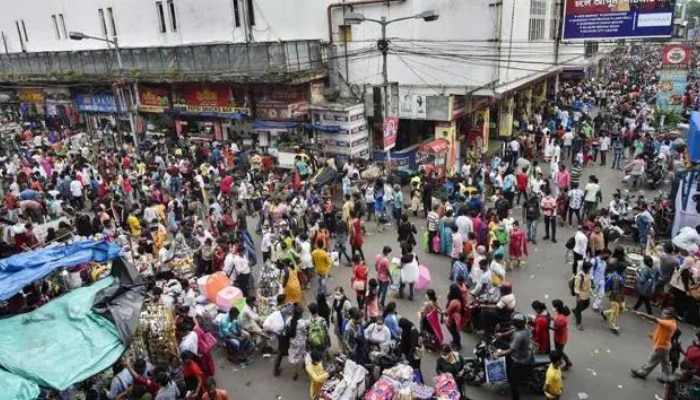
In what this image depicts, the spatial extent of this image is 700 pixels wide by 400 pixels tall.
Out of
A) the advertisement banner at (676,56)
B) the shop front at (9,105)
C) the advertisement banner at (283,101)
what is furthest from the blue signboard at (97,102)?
the advertisement banner at (676,56)

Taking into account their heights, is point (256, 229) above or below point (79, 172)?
below

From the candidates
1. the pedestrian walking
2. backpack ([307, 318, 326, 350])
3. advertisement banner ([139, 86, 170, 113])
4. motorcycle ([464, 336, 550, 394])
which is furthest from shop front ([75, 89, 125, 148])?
the pedestrian walking

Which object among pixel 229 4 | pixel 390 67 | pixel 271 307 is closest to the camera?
pixel 271 307

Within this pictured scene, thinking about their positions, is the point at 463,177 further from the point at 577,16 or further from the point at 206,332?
the point at 206,332

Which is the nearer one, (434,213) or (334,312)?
(334,312)

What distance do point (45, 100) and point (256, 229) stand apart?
831 inches

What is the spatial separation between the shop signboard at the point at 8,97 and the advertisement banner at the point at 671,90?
115ft

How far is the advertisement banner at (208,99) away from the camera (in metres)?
21.0

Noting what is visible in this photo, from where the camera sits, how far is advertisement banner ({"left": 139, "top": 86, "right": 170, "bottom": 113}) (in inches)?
912

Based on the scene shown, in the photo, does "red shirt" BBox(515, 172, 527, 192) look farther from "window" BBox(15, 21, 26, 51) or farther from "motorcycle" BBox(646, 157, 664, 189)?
"window" BBox(15, 21, 26, 51)

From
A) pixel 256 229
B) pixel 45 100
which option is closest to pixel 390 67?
pixel 256 229

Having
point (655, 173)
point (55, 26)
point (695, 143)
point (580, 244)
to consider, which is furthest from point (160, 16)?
point (695, 143)

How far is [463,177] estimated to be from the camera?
15812mm

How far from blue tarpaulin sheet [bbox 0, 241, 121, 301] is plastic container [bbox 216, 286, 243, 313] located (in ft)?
6.37
